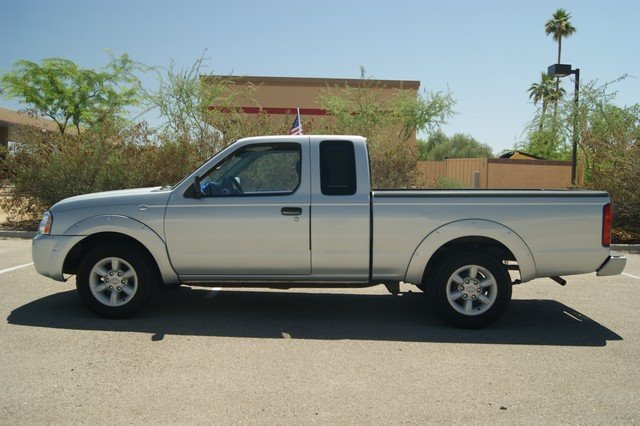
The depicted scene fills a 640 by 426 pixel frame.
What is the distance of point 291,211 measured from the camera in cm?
605

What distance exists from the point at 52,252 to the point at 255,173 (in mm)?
2351

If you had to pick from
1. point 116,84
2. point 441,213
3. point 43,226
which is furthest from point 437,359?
point 116,84

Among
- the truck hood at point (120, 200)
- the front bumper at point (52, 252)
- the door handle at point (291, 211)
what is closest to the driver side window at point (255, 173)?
the door handle at point (291, 211)

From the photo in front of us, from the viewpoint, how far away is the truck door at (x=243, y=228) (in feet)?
19.9

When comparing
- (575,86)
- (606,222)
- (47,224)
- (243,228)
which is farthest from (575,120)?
(47,224)

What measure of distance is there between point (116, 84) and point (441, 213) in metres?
32.1

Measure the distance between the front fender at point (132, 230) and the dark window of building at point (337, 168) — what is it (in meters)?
1.84

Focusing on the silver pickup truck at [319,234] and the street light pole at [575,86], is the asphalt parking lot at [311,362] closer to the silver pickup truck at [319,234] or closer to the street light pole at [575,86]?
the silver pickup truck at [319,234]

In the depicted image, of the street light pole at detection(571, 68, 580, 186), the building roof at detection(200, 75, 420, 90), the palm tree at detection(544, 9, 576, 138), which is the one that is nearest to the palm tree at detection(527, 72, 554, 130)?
the palm tree at detection(544, 9, 576, 138)

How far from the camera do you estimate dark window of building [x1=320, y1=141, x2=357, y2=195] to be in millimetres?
6117

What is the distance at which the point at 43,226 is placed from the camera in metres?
6.38

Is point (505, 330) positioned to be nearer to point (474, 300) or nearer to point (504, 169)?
point (474, 300)

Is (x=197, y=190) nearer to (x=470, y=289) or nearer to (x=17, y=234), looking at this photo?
(x=470, y=289)

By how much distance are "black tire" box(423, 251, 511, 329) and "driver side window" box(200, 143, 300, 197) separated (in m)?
1.86
